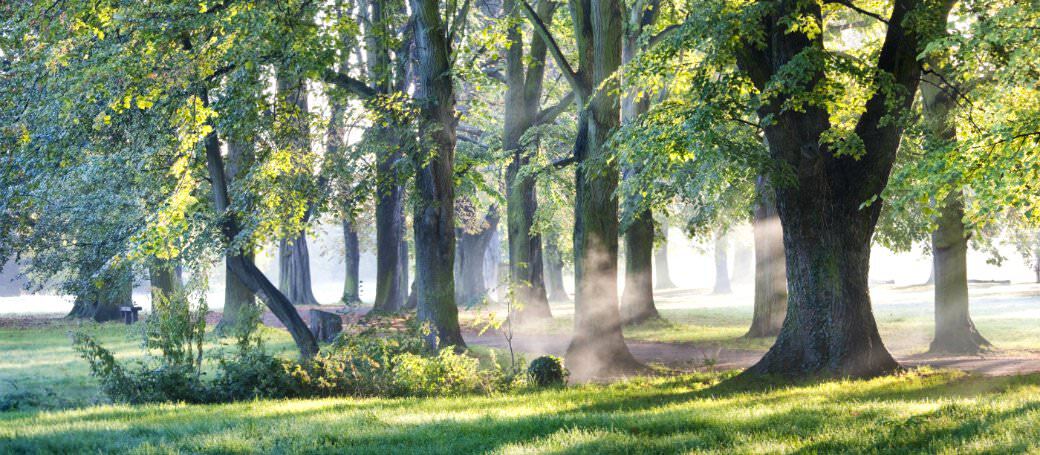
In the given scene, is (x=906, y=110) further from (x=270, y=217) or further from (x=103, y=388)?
(x=103, y=388)

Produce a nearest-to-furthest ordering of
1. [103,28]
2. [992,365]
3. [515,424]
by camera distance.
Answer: [515,424], [103,28], [992,365]

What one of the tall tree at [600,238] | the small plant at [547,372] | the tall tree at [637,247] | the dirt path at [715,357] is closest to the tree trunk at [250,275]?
the small plant at [547,372]

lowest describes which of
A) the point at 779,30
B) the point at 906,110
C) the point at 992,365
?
the point at 992,365

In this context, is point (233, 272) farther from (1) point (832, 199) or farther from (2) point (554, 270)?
(2) point (554, 270)

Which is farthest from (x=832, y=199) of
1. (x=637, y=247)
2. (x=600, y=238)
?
(x=637, y=247)

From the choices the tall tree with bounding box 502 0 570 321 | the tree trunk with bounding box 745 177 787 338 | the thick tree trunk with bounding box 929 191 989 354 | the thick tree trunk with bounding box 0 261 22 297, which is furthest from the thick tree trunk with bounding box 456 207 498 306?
the thick tree trunk with bounding box 0 261 22 297

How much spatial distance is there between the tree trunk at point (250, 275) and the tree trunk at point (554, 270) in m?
29.3

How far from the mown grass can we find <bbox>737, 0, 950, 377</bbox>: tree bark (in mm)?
1792

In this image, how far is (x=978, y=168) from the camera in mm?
9688

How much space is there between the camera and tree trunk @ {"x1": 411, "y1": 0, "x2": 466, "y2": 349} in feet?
56.3

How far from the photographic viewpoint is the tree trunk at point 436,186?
17172 millimetres

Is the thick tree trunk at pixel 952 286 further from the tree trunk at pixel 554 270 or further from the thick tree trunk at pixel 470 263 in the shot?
the tree trunk at pixel 554 270

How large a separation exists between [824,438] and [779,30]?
291 inches

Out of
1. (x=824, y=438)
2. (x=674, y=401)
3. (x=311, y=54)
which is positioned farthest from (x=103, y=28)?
(x=824, y=438)
